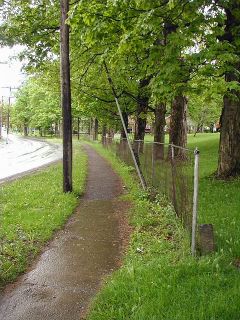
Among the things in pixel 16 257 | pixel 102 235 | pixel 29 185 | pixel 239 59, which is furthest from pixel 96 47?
pixel 16 257

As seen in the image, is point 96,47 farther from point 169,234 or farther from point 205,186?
point 169,234

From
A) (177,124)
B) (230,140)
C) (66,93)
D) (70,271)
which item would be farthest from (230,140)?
(177,124)

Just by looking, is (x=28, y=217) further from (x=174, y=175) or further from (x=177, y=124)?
(x=177, y=124)

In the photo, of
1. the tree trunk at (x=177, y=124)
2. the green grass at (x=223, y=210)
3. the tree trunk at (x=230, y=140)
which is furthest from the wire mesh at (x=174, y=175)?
the tree trunk at (x=177, y=124)

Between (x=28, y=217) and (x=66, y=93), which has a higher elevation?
(x=66, y=93)

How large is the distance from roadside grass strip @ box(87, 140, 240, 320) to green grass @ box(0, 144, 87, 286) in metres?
1.79

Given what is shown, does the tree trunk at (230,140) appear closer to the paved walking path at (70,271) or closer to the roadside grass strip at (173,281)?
the paved walking path at (70,271)

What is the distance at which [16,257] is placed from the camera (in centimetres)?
721

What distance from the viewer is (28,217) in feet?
32.3

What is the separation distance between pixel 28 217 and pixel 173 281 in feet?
17.4

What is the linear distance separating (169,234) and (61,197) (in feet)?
16.9

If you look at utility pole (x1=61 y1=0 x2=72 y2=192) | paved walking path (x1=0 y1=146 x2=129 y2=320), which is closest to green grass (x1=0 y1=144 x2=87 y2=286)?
paved walking path (x1=0 y1=146 x2=129 y2=320)

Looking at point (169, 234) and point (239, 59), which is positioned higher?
point (239, 59)

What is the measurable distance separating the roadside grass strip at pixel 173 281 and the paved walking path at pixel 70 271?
324 mm
